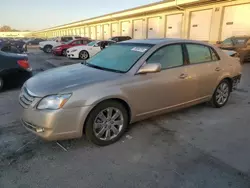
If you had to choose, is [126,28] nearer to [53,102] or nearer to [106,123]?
[106,123]

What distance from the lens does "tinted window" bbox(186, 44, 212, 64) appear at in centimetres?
396

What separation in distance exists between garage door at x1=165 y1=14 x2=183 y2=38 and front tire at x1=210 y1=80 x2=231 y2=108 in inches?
699

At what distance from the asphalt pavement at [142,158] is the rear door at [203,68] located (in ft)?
2.24

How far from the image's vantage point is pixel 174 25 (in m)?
21.8

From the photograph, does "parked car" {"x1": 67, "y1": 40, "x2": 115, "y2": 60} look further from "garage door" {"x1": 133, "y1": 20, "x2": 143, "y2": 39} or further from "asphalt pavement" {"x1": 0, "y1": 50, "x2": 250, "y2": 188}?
"garage door" {"x1": 133, "y1": 20, "x2": 143, "y2": 39}

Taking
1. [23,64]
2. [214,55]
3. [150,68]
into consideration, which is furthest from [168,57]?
[23,64]

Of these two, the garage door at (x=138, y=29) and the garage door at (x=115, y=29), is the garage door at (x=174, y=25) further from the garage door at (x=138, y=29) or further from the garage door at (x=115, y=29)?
the garage door at (x=115, y=29)

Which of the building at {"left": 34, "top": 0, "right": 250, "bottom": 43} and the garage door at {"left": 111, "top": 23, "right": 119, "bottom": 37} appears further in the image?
the garage door at {"left": 111, "top": 23, "right": 119, "bottom": 37}

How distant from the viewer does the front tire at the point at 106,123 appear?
2.89 metres

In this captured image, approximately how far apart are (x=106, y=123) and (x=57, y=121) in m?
0.72

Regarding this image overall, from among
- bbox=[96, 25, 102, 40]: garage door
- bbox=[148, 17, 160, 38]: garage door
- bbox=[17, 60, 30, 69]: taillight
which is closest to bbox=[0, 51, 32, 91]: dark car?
bbox=[17, 60, 30, 69]: taillight

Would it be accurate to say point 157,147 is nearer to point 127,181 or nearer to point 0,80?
point 127,181

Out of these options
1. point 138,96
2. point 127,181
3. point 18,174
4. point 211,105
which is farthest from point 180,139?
point 18,174

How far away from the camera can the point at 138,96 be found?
3.23 m
